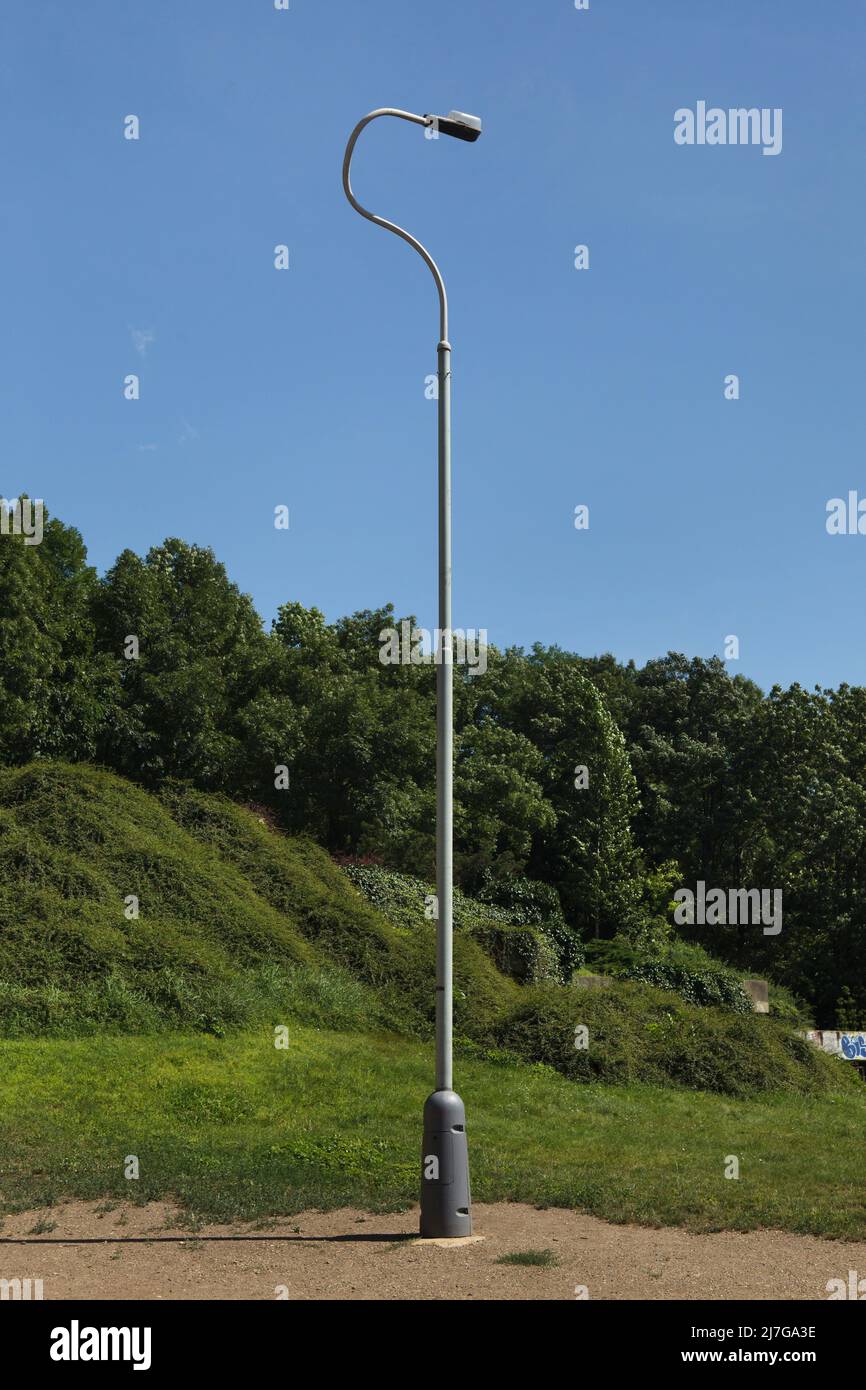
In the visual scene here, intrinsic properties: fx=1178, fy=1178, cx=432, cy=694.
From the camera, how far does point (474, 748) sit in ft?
137

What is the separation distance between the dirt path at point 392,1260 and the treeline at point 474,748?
2079 cm

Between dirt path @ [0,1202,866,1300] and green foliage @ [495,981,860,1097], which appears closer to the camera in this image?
dirt path @ [0,1202,866,1300]

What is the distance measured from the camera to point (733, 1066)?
21.7 meters

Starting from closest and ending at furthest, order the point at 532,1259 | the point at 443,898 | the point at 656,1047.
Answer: the point at 532,1259, the point at 443,898, the point at 656,1047

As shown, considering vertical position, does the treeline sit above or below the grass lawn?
above

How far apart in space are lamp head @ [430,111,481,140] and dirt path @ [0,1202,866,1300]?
410 inches

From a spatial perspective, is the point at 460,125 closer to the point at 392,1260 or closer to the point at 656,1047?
the point at 392,1260

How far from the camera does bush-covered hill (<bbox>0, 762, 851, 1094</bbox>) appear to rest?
65.8 ft

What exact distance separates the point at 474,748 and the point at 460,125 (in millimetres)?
30895

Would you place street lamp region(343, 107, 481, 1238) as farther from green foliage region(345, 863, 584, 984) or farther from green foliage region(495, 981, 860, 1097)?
green foliage region(345, 863, 584, 984)

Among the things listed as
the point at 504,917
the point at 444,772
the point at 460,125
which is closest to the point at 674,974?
the point at 504,917

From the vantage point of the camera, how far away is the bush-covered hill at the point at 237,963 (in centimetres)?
2006

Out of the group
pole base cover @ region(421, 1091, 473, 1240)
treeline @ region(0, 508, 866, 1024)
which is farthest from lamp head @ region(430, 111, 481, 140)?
treeline @ region(0, 508, 866, 1024)
